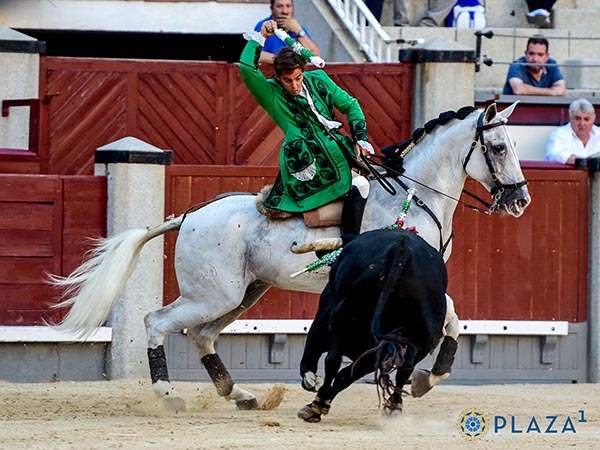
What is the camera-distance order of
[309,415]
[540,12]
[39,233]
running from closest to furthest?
[309,415] < [39,233] < [540,12]

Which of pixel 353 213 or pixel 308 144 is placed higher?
pixel 308 144

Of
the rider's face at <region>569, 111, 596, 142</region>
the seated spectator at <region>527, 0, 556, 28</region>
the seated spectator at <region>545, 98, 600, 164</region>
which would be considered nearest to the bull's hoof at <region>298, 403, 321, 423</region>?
the seated spectator at <region>545, 98, 600, 164</region>

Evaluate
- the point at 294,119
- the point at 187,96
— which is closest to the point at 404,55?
the point at 187,96

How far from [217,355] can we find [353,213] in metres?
1.11

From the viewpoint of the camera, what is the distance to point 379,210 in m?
7.91

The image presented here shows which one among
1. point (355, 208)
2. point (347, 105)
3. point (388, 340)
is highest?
point (347, 105)

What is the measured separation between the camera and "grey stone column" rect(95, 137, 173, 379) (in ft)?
31.5

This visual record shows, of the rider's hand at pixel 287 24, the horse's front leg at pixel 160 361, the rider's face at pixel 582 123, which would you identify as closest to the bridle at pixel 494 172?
the horse's front leg at pixel 160 361

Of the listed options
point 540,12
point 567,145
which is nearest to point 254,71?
point 567,145

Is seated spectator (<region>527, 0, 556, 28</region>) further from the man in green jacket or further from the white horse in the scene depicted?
the man in green jacket

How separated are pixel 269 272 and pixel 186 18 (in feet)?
19.5

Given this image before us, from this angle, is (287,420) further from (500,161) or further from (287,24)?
(287,24)

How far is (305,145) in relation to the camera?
26.1 ft

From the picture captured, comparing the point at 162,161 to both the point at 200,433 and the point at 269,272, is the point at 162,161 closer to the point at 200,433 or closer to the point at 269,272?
the point at 269,272
